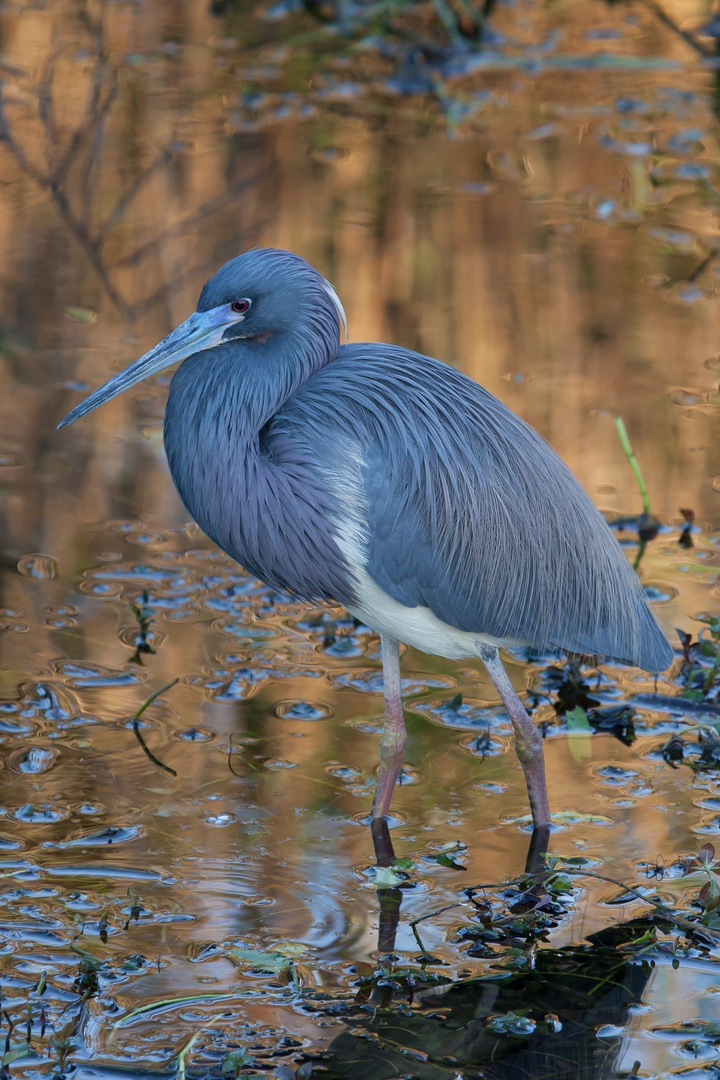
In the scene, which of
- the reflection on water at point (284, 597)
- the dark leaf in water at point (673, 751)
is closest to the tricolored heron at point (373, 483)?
the reflection on water at point (284, 597)

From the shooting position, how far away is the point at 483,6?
10633 millimetres

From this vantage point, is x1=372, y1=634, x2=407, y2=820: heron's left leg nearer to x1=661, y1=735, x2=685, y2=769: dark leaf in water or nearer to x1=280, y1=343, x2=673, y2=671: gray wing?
x1=280, y1=343, x2=673, y2=671: gray wing

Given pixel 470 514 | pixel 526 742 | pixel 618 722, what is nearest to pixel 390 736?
pixel 526 742

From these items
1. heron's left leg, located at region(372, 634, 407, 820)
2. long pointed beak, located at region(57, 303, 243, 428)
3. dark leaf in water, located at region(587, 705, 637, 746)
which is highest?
long pointed beak, located at region(57, 303, 243, 428)

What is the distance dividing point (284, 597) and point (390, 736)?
120 centimetres

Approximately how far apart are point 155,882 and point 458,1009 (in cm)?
90

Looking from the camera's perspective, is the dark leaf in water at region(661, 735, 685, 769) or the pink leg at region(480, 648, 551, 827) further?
the dark leaf in water at region(661, 735, 685, 769)

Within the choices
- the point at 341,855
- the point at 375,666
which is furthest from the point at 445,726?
the point at 341,855

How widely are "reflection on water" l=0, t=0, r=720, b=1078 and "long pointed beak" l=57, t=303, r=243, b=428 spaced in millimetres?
1112

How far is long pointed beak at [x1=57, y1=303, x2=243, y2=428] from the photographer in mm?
3844

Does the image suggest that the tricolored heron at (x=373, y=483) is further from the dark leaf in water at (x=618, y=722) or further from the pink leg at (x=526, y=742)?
the dark leaf in water at (x=618, y=722)

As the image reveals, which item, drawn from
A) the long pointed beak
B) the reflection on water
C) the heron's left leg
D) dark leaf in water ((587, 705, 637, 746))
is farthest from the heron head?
dark leaf in water ((587, 705, 637, 746))

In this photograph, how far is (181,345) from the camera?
3852 mm

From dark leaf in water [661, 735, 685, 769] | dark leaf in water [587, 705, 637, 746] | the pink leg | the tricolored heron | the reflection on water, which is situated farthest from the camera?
dark leaf in water [587, 705, 637, 746]
